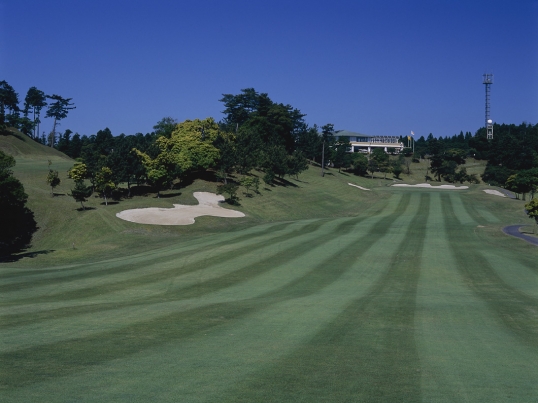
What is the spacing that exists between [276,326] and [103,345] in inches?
213

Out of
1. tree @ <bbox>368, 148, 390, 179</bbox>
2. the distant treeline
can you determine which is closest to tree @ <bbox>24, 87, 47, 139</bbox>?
the distant treeline

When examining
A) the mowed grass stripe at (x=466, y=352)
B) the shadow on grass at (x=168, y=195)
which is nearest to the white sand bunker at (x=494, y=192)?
the shadow on grass at (x=168, y=195)

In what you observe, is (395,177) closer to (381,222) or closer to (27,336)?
(381,222)

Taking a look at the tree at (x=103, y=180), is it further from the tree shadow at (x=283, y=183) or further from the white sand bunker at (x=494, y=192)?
the white sand bunker at (x=494, y=192)

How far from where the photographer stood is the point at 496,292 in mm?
24250

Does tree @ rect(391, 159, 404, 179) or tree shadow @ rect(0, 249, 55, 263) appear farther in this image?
tree @ rect(391, 159, 404, 179)

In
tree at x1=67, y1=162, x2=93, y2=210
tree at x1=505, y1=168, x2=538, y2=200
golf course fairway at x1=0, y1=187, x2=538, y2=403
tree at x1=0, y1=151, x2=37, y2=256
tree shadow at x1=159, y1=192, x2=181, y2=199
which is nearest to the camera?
golf course fairway at x1=0, y1=187, x2=538, y2=403

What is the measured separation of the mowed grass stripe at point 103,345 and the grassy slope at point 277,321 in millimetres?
→ 61

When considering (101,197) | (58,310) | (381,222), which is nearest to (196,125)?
(101,197)

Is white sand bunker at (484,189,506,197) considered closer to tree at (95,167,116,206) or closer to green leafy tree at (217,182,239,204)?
green leafy tree at (217,182,239,204)

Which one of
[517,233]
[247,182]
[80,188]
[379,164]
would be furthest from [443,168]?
[80,188]

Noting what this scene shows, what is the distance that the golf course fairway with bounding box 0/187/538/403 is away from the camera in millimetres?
10195

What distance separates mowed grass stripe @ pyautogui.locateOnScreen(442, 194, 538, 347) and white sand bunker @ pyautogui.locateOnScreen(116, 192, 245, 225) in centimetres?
2404

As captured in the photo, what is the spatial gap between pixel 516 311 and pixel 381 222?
34.9m
